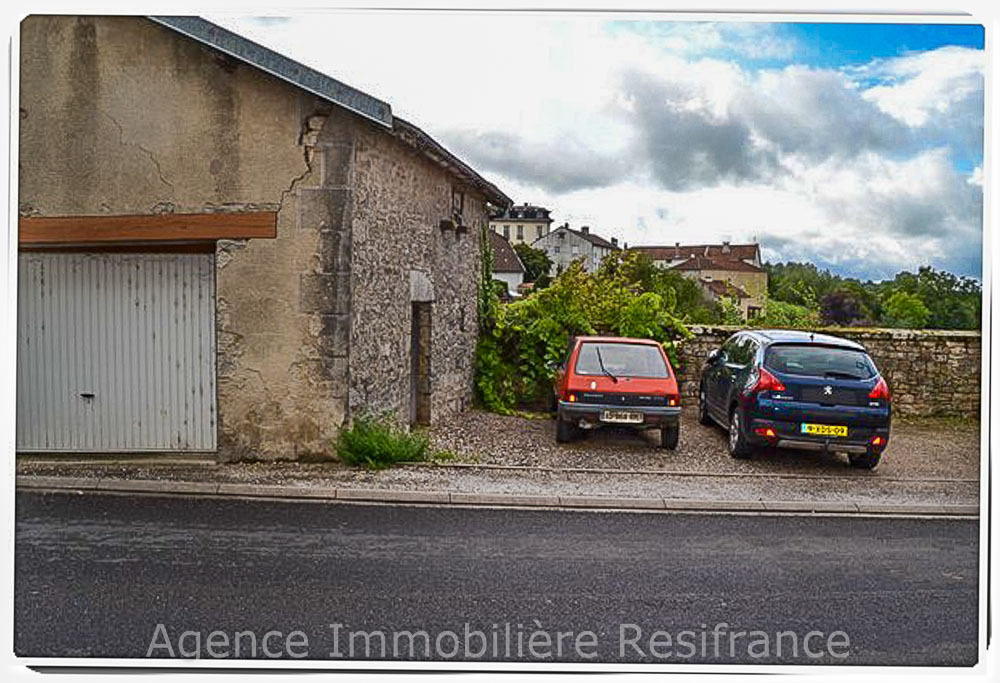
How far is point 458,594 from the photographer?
5543 millimetres

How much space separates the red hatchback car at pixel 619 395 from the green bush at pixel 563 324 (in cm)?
159

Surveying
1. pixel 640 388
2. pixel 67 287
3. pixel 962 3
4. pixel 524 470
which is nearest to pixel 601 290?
pixel 640 388

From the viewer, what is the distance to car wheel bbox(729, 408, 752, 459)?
28.7 feet

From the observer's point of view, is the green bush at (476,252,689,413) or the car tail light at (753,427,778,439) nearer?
the car tail light at (753,427,778,439)

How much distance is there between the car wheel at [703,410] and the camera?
10.3m

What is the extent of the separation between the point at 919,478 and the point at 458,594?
4.69 meters

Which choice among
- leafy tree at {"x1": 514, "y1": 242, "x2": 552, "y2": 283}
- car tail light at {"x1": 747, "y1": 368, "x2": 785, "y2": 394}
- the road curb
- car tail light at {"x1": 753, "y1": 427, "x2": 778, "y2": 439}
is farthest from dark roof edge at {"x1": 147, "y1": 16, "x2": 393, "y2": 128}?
leafy tree at {"x1": 514, "y1": 242, "x2": 552, "y2": 283}

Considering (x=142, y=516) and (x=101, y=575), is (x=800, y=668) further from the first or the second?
(x=142, y=516)

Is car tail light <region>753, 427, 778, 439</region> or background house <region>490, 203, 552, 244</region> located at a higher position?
background house <region>490, 203, 552, 244</region>

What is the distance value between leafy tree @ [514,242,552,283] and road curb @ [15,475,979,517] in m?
5.63

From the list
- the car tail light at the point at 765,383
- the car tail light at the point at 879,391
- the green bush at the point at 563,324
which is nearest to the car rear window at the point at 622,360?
the car tail light at the point at 765,383

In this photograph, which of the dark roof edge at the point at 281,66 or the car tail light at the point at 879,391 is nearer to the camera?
the dark roof edge at the point at 281,66

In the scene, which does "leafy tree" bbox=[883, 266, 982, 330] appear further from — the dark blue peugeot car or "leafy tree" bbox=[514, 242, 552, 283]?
"leafy tree" bbox=[514, 242, 552, 283]

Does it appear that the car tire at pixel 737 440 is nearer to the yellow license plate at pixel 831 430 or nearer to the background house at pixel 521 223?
the yellow license plate at pixel 831 430
